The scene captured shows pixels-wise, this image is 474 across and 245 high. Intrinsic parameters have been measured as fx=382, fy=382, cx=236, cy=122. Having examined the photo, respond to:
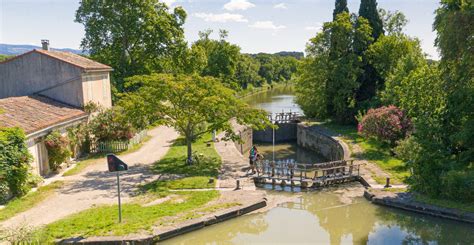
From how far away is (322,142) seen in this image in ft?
107

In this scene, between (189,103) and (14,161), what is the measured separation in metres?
8.49

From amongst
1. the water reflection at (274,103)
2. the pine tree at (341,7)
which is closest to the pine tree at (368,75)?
the pine tree at (341,7)

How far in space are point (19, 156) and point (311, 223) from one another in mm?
12276

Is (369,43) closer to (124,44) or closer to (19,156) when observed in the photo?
(124,44)

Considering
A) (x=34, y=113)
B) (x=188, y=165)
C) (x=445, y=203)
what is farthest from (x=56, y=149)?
(x=445, y=203)

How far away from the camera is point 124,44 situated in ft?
121

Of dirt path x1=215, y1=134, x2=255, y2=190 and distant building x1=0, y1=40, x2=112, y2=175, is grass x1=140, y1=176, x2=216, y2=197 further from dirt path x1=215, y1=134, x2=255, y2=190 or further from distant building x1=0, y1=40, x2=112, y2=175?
distant building x1=0, y1=40, x2=112, y2=175

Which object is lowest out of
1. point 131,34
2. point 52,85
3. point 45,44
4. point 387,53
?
point 52,85

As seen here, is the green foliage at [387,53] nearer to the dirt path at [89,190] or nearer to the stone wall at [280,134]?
the stone wall at [280,134]

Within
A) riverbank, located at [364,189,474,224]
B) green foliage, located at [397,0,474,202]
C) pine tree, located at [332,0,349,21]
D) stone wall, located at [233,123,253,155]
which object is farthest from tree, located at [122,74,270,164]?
pine tree, located at [332,0,349,21]

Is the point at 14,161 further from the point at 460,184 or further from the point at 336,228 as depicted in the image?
the point at 460,184

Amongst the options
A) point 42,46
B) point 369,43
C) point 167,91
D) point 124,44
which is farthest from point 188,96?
point 369,43

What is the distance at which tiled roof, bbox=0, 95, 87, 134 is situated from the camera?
18.6 meters

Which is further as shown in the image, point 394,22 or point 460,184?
point 394,22
